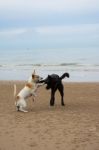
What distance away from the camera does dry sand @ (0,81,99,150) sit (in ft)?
25.8

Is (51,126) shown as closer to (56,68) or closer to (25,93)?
(25,93)

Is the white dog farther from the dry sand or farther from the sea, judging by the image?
the sea

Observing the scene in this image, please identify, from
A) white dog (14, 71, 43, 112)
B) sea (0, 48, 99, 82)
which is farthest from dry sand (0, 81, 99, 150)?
sea (0, 48, 99, 82)

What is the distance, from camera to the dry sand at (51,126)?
7.86m

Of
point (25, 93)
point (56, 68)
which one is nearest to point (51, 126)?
point (25, 93)

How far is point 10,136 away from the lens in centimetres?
854

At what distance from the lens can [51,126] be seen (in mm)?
9344

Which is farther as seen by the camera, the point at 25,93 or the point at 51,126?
the point at 25,93

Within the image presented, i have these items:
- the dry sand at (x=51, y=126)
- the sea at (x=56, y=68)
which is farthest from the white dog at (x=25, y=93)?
the sea at (x=56, y=68)

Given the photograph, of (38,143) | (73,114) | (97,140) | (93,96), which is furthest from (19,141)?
(93,96)

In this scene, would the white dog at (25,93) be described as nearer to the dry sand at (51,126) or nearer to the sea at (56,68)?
the dry sand at (51,126)

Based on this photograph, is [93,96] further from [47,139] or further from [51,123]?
[47,139]

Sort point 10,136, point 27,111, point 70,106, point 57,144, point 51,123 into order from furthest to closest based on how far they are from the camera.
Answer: point 70,106, point 27,111, point 51,123, point 10,136, point 57,144

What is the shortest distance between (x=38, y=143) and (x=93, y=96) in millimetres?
7547
